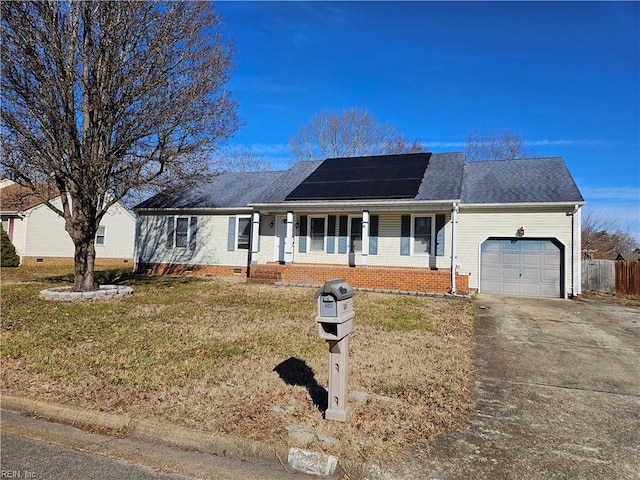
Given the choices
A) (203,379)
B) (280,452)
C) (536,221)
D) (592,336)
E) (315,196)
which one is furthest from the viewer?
(315,196)

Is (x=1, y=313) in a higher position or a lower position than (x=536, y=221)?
lower

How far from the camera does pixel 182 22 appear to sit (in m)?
11.0

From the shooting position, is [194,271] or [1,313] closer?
[1,313]

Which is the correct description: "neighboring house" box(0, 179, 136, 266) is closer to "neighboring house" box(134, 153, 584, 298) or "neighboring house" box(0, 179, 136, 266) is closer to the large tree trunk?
"neighboring house" box(134, 153, 584, 298)

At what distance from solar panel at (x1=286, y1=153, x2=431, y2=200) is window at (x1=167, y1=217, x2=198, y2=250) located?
5554 millimetres

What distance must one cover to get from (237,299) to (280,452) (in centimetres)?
812

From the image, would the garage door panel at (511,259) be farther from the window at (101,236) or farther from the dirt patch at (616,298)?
the window at (101,236)

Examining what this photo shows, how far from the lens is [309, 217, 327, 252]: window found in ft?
53.4

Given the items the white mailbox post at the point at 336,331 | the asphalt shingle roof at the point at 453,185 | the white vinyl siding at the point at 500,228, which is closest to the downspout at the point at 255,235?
the asphalt shingle roof at the point at 453,185

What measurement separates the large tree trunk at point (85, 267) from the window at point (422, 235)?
10.7 meters

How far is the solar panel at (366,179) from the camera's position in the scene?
1469 centimetres

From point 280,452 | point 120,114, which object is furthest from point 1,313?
point 280,452

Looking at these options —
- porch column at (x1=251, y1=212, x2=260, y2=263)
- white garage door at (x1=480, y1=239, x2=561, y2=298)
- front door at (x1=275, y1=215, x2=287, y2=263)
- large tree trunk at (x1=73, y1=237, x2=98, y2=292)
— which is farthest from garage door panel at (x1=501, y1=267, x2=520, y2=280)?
large tree trunk at (x1=73, y1=237, x2=98, y2=292)

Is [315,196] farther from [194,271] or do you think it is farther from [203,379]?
[203,379]
